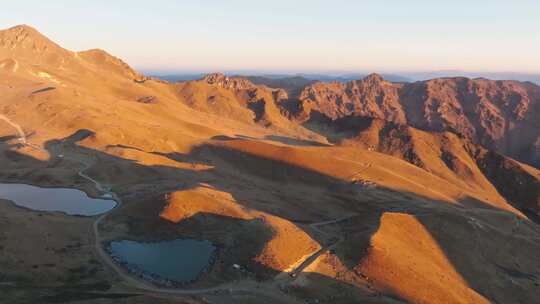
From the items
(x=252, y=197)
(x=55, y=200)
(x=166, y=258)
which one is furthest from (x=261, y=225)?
(x=55, y=200)

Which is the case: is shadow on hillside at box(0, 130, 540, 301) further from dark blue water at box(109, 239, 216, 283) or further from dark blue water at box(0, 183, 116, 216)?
dark blue water at box(0, 183, 116, 216)

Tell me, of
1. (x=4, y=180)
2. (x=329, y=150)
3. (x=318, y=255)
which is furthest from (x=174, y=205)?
(x=329, y=150)

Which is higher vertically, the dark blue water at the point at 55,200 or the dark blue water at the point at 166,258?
the dark blue water at the point at 55,200

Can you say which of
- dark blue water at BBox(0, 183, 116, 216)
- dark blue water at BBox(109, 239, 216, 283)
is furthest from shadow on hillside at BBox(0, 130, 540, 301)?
dark blue water at BBox(0, 183, 116, 216)

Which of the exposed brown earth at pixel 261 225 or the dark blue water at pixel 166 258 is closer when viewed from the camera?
the exposed brown earth at pixel 261 225

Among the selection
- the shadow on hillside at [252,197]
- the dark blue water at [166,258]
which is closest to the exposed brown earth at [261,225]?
the shadow on hillside at [252,197]

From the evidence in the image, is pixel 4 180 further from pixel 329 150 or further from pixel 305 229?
pixel 329 150

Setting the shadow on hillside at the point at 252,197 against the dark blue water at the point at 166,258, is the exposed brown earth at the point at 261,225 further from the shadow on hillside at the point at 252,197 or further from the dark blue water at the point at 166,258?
the dark blue water at the point at 166,258
